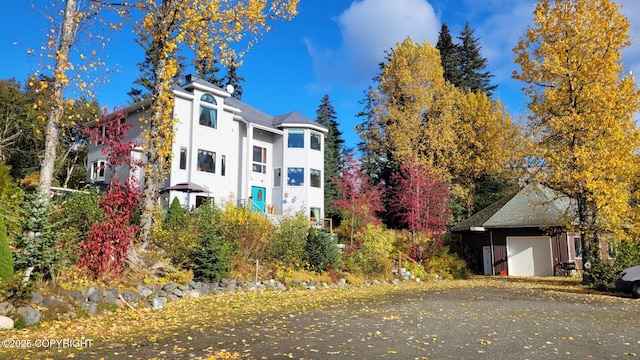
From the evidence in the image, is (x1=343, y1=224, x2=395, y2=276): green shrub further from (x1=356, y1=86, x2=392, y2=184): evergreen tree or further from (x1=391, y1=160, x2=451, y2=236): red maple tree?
(x1=356, y1=86, x2=392, y2=184): evergreen tree

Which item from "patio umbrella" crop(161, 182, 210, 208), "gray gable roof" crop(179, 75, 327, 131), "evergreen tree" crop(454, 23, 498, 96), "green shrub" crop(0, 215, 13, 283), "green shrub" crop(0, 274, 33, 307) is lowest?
"green shrub" crop(0, 274, 33, 307)

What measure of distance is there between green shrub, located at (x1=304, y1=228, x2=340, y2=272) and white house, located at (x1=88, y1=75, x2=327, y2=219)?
7.83 m

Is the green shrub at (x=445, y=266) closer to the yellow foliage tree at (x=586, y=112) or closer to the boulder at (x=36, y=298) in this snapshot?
the yellow foliage tree at (x=586, y=112)

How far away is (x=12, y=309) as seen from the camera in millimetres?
6781

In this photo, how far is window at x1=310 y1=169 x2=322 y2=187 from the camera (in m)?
28.1

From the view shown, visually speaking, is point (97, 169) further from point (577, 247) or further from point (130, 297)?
point (577, 247)

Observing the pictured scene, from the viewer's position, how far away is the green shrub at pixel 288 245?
48.1 ft

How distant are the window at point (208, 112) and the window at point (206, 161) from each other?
163 cm

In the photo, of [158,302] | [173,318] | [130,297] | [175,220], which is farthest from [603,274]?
[130,297]

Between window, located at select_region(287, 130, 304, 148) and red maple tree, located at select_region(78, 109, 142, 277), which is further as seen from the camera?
window, located at select_region(287, 130, 304, 148)

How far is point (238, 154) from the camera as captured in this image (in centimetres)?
2681

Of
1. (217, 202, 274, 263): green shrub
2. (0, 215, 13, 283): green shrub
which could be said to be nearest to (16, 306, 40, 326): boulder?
(0, 215, 13, 283): green shrub

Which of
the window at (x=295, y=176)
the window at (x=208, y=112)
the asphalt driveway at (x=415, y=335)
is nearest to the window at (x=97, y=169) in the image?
the window at (x=208, y=112)

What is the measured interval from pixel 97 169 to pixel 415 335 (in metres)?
23.1
